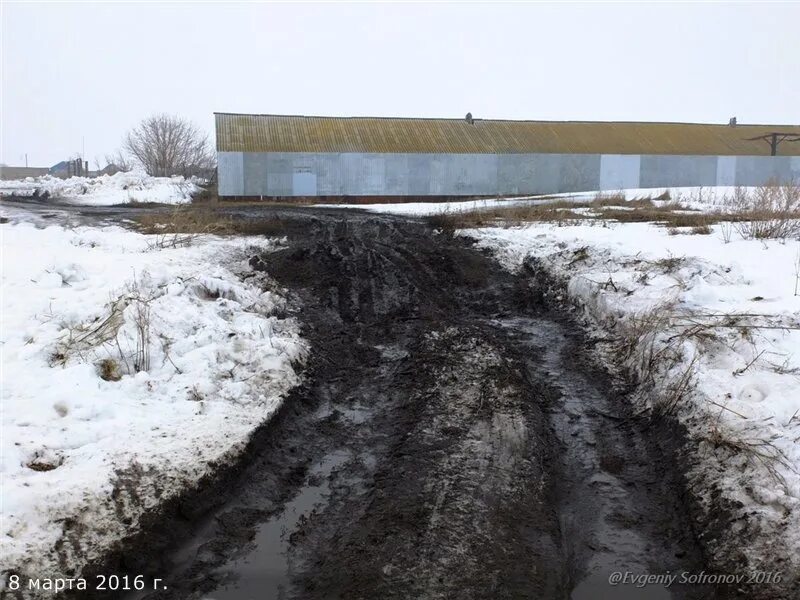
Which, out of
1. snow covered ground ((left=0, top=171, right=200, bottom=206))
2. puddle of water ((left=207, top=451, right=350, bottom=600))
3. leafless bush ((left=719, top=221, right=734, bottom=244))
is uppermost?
snow covered ground ((left=0, top=171, right=200, bottom=206))

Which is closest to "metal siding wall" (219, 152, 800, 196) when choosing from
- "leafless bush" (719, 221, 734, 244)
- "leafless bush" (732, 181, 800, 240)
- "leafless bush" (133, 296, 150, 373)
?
"leafless bush" (732, 181, 800, 240)

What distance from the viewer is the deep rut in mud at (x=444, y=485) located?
370cm

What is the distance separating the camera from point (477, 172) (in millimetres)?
37312

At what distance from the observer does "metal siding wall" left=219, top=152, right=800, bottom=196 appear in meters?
35.0

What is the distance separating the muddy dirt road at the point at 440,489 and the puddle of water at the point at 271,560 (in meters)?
0.01

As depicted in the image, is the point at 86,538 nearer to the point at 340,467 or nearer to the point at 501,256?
the point at 340,467

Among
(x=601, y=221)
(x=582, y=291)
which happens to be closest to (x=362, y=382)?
(x=582, y=291)

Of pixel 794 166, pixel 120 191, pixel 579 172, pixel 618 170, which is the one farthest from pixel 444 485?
pixel 794 166

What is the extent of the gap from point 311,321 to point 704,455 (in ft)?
18.3

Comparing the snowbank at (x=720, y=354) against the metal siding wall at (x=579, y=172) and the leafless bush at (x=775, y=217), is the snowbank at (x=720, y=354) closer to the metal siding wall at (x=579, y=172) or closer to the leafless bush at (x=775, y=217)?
the leafless bush at (x=775, y=217)

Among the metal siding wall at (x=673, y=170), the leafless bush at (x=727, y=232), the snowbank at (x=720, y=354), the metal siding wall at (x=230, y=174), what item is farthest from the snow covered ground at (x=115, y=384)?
the metal siding wall at (x=673, y=170)

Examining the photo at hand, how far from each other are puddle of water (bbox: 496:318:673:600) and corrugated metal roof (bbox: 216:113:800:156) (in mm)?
31284

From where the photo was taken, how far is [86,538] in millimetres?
3814

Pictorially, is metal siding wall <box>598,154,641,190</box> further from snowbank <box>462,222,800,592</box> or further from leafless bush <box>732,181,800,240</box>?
snowbank <box>462,222,800,592</box>
